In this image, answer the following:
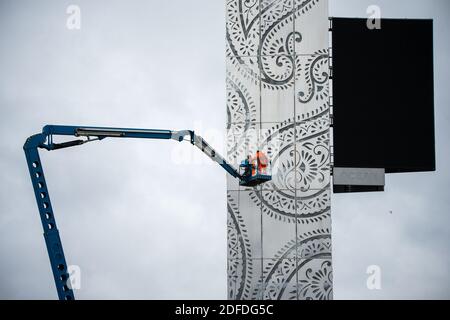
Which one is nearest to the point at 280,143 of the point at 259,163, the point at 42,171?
the point at 259,163

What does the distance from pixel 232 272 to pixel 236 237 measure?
129cm

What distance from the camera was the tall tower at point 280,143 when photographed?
926 inches

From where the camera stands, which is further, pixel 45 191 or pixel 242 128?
pixel 242 128

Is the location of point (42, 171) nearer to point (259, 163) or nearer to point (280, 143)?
point (259, 163)

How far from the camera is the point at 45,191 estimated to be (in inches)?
749

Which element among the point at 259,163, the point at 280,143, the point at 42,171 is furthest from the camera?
the point at 280,143

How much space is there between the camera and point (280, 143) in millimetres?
24109

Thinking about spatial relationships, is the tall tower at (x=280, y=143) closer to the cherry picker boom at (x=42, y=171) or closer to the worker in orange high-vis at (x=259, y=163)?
the worker in orange high-vis at (x=259, y=163)

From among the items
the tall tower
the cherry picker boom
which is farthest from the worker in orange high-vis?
the tall tower

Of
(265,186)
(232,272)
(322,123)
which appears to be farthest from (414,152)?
(232,272)

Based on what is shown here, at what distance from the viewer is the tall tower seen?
77.2ft

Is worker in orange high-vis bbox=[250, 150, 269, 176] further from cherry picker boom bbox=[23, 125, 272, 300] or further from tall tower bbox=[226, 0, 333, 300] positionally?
tall tower bbox=[226, 0, 333, 300]
